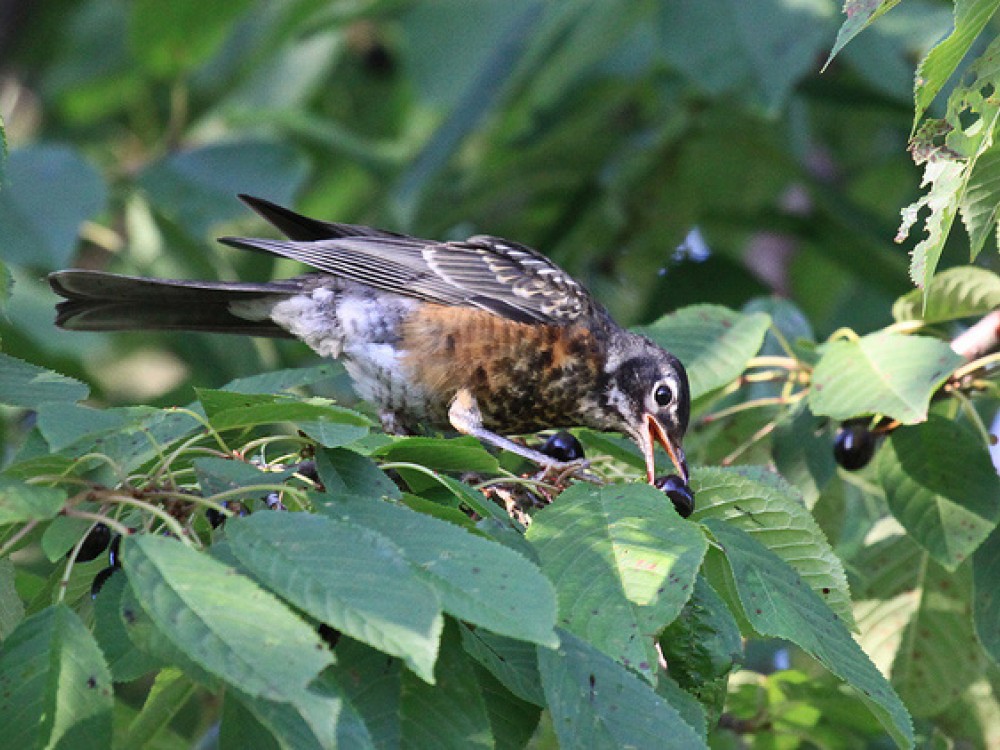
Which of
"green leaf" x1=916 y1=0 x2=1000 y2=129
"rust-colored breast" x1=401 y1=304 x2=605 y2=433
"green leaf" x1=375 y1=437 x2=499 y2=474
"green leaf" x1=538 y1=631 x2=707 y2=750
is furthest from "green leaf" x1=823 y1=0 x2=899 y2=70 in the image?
"rust-colored breast" x1=401 y1=304 x2=605 y2=433

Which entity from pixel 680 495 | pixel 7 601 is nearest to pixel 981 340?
pixel 680 495

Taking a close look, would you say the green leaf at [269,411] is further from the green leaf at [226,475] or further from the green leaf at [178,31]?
the green leaf at [178,31]

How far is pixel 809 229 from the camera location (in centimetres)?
721

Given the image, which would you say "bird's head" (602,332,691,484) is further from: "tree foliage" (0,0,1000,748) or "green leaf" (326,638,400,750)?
"green leaf" (326,638,400,750)

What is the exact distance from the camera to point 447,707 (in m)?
2.32

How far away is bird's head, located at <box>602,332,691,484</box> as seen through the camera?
4.59 m

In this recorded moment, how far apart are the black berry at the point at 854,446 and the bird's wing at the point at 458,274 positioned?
1346mm

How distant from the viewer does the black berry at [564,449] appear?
4098mm

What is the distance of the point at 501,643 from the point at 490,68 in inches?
188

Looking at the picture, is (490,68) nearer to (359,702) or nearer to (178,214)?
(178,214)

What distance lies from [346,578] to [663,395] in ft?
9.10

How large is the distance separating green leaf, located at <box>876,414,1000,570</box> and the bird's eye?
2.99ft

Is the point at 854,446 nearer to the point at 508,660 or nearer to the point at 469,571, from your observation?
the point at 508,660

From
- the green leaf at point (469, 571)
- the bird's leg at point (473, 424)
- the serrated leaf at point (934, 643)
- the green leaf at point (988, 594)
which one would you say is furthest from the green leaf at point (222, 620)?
the serrated leaf at point (934, 643)
